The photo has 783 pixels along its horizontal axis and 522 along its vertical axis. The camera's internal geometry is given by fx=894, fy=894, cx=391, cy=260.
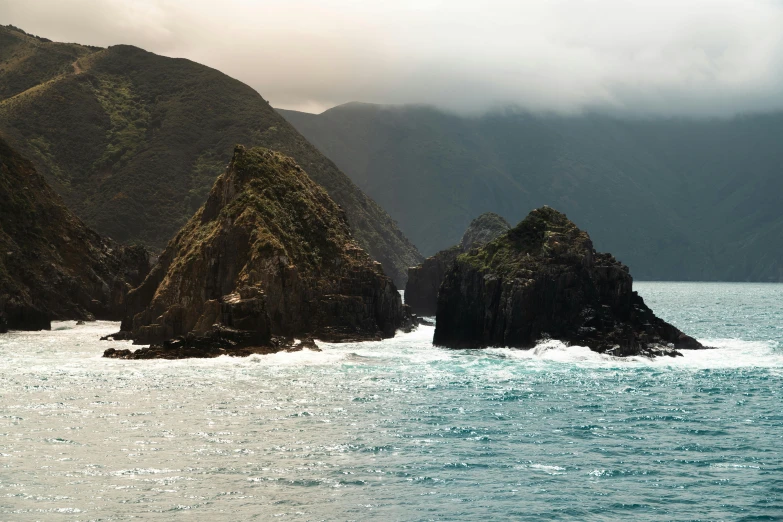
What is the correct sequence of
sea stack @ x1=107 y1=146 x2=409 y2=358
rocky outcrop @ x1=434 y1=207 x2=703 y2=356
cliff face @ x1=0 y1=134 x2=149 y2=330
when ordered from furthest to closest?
cliff face @ x1=0 y1=134 x2=149 y2=330 < rocky outcrop @ x1=434 y1=207 x2=703 y2=356 < sea stack @ x1=107 y1=146 x2=409 y2=358

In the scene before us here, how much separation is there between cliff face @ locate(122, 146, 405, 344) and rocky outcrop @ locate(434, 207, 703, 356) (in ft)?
42.9

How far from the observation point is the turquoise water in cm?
3172

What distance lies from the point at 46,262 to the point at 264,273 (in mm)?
47243

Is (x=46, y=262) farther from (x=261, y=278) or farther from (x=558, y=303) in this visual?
(x=558, y=303)

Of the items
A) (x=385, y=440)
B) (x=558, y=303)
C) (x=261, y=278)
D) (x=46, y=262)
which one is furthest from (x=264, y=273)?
(x=46, y=262)

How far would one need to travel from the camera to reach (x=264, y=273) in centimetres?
8606

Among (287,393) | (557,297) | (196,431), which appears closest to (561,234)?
(557,297)

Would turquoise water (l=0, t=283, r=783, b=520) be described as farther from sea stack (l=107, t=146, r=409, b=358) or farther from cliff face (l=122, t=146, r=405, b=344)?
cliff face (l=122, t=146, r=405, b=344)

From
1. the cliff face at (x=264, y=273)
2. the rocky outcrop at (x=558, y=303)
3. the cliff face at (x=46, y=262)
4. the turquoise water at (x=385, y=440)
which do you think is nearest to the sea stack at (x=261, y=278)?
the cliff face at (x=264, y=273)

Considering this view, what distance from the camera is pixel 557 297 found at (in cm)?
8319

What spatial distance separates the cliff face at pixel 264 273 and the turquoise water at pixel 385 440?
1323 centimetres

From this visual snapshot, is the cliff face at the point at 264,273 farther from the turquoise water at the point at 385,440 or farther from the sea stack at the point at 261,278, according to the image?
the turquoise water at the point at 385,440

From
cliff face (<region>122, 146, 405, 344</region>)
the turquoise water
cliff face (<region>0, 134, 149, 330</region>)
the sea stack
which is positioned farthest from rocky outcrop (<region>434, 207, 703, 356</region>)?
cliff face (<region>0, 134, 149, 330</region>)

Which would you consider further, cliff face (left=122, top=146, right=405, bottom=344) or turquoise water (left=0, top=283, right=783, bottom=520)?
cliff face (left=122, top=146, right=405, bottom=344)
